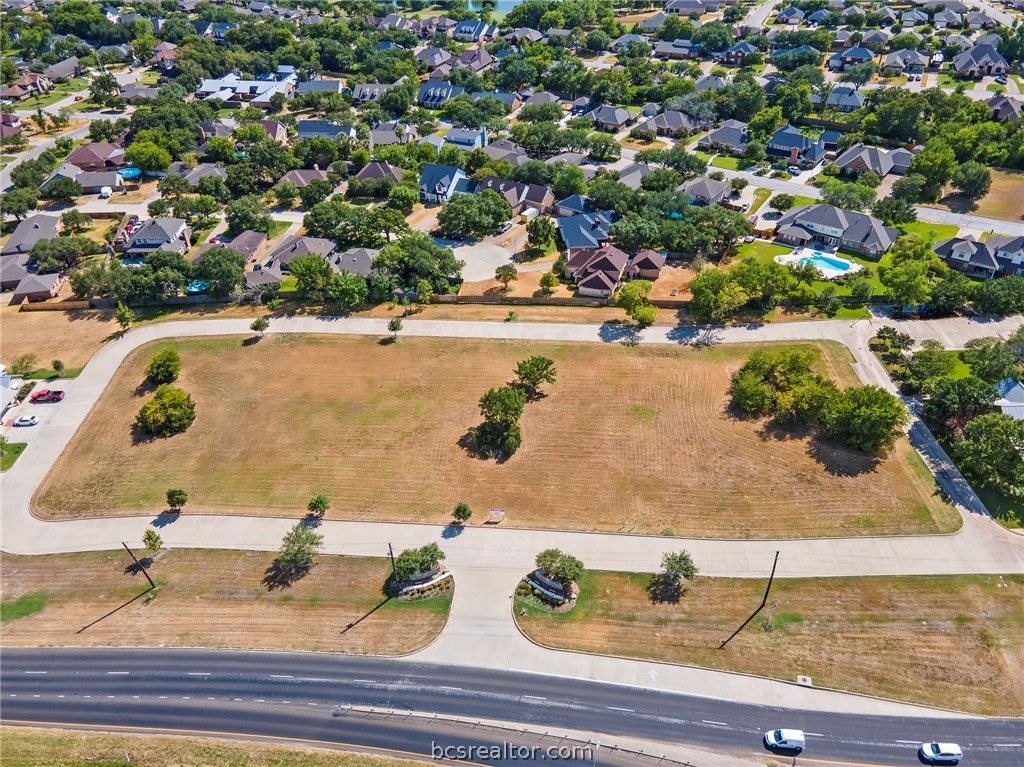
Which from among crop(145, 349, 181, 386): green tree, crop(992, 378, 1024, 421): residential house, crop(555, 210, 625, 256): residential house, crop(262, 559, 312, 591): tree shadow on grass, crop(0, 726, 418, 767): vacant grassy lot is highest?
crop(555, 210, 625, 256): residential house

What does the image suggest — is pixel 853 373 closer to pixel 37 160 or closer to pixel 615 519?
pixel 615 519

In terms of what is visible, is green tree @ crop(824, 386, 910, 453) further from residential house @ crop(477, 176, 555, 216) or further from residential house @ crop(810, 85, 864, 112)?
residential house @ crop(810, 85, 864, 112)

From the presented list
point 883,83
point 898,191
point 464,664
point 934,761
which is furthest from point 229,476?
Answer: point 883,83

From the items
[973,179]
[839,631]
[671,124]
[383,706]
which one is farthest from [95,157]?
[973,179]

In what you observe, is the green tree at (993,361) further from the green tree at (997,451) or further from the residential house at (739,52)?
the residential house at (739,52)

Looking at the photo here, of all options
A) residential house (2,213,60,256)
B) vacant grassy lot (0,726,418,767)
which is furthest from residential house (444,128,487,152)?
vacant grassy lot (0,726,418,767)

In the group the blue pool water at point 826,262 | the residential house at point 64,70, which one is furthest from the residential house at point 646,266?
the residential house at point 64,70

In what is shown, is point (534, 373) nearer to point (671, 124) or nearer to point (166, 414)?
point (166, 414)
